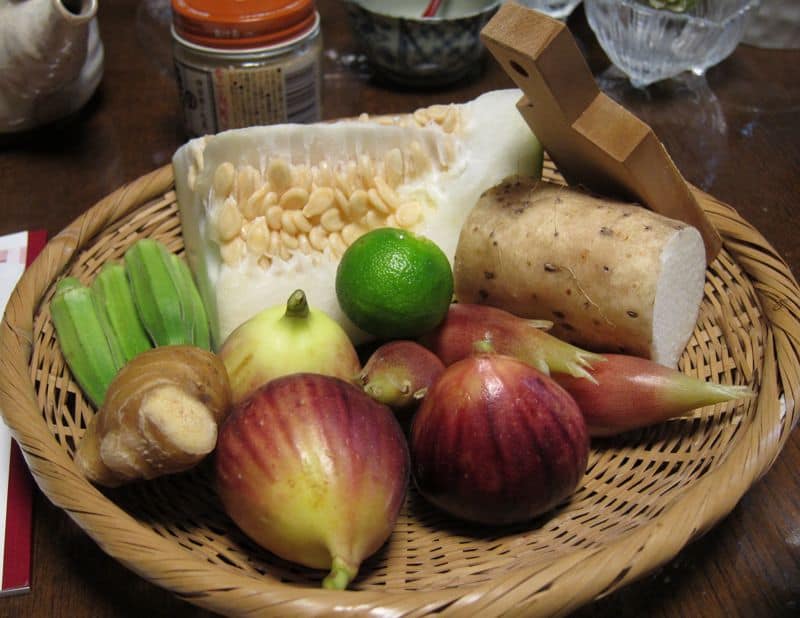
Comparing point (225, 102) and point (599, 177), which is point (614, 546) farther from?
point (225, 102)

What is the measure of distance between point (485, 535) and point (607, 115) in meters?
0.34

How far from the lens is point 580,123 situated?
65 cm

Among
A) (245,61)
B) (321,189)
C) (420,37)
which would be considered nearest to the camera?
(321,189)

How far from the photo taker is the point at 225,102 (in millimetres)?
892

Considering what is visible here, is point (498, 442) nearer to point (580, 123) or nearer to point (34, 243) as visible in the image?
point (580, 123)

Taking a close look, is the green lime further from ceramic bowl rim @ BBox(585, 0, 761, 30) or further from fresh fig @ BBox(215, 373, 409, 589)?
ceramic bowl rim @ BBox(585, 0, 761, 30)

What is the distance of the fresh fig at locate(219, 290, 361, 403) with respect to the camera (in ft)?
2.00

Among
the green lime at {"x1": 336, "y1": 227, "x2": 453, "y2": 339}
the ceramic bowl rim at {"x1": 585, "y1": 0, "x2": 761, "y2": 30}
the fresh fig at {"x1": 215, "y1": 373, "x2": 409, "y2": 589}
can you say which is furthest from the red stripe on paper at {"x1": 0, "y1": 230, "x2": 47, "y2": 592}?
the ceramic bowl rim at {"x1": 585, "y1": 0, "x2": 761, "y2": 30}

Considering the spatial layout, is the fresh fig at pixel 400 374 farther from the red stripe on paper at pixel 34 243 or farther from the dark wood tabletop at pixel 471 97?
the red stripe on paper at pixel 34 243

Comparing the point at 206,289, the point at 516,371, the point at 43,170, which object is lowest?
the point at 43,170

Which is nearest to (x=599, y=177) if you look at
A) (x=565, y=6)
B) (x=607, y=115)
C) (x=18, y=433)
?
(x=607, y=115)

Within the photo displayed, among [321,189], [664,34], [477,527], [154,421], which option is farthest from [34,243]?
[664,34]

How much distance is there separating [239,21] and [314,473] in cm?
53

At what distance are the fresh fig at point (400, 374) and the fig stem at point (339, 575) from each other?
0.14 m
